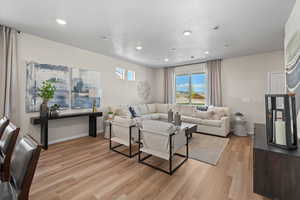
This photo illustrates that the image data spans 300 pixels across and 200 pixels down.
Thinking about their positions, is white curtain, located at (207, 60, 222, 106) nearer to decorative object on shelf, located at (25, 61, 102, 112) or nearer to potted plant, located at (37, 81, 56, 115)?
decorative object on shelf, located at (25, 61, 102, 112)

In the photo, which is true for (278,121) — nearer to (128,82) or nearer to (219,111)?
(219,111)

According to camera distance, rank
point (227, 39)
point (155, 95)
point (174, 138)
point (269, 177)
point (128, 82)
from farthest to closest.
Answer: point (155, 95) → point (128, 82) → point (227, 39) → point (174, 138) → point (269, 177)

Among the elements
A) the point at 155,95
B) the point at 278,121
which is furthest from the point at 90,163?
the point at 155,95

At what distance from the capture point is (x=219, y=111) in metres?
4.42

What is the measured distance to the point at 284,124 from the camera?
4.95ft

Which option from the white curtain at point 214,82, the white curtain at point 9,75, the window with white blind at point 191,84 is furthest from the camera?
the window with white blind at point 191,84

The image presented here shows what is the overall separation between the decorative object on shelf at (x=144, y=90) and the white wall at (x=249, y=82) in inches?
129

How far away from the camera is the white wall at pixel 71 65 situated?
3023 millimetres

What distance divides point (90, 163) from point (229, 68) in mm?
5212

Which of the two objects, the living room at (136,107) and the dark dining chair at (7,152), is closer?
the dark dining chair at (7,152)

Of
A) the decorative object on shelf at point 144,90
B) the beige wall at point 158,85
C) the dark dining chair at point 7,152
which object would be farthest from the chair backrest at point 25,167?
the beige wall at point 158,85

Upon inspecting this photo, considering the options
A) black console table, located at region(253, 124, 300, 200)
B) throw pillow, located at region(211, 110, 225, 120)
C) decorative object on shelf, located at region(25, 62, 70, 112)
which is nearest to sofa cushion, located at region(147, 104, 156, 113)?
throw pillow, located at region(211, 110, 225, 120)

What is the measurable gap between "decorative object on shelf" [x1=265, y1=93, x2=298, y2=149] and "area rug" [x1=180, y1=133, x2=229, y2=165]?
118cm

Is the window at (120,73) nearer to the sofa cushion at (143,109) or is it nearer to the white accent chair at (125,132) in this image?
the sofa cushion at (143,109)
